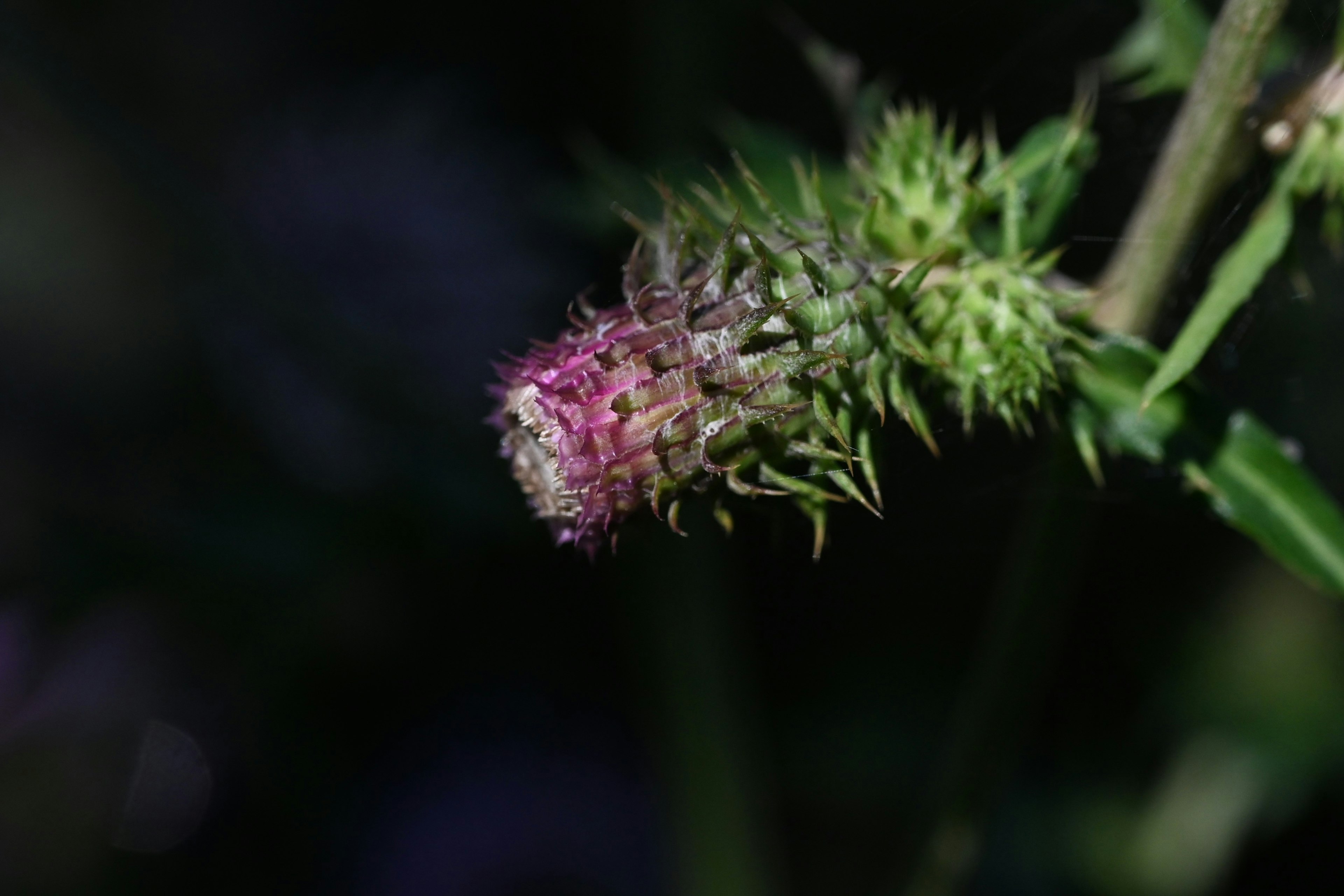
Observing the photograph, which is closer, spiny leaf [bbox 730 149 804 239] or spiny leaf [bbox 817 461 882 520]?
spiny leaf [bbox 817 461 882 520]

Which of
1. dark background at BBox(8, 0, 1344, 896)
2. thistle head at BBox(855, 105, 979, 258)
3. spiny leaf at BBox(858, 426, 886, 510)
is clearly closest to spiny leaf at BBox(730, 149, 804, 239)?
thistle head at BBox(855, 105, 979, 258)

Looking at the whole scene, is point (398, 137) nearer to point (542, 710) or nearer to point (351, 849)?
point (542, 710)

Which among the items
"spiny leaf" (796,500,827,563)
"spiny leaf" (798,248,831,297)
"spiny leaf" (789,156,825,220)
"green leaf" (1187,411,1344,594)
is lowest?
"green leaf" (1187,411,1344,594)

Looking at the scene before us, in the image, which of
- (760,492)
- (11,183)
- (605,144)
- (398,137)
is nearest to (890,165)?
(760,492)

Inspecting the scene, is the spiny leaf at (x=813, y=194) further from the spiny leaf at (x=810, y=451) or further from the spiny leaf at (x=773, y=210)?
the spiny leaf at (x=810, y=451)

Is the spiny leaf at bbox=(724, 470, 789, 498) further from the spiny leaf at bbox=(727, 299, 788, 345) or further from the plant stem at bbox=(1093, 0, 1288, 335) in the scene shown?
the plant stem at bbox=(1093, 0, 1288, 335)

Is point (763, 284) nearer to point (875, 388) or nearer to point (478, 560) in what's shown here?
point (875, 388)

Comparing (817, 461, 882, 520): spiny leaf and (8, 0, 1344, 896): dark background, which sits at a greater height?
(8, 0, 1344, 896): dark background
